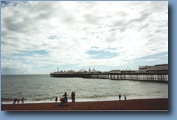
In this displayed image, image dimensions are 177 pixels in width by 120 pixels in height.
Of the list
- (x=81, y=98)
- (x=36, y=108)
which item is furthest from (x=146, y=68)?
(x=36, y=108)

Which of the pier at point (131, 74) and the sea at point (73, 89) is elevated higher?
the pier at point (131, 74)

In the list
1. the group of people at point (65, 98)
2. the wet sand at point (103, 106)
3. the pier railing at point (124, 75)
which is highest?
the pier railing at point (124, 75)

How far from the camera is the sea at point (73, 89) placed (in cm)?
421

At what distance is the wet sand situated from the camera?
13.3 feet

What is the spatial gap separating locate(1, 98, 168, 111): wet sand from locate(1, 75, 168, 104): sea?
70 mm

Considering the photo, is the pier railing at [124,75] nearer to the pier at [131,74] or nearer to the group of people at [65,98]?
the pier at [131,74]

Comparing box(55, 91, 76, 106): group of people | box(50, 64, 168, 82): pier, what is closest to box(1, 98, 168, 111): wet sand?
box(55, 91, 76, 106): group of people

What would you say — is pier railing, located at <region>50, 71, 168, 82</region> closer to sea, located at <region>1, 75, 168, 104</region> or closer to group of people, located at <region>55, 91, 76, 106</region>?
sea, located at <region>1, 75, 168, 104</region>

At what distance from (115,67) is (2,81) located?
176 centimetres

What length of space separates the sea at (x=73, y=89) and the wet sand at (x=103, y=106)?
0.23 ft

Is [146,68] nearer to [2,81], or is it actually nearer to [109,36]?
[109,36]

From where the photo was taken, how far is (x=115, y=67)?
14.3 feet

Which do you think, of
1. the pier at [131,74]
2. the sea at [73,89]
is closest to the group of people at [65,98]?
the sea at [73,89]

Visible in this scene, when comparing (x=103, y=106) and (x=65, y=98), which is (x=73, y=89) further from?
(x=103, y=106)
